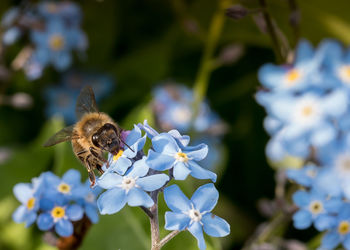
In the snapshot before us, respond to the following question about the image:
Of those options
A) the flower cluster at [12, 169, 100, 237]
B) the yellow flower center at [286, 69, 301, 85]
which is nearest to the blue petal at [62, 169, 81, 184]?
the flower cluster at [12, 169, 100, 237]

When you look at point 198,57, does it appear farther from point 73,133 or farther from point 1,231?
point 73,133

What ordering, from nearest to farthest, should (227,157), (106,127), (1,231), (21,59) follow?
1. (106,127)
2. (1,231)
3. (21,59)
4. (227,157)

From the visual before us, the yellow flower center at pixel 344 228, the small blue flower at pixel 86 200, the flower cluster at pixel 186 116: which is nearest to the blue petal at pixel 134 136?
the small blue flower at pixel 86 200

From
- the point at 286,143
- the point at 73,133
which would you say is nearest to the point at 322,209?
the point at 286,143

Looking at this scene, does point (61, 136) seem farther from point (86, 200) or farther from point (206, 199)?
point (206, 199)

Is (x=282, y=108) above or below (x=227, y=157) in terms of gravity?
above

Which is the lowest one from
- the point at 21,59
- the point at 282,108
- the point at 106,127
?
the point at 21,59

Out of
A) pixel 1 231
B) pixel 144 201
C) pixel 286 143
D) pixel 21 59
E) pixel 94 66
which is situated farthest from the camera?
pixel 94 66

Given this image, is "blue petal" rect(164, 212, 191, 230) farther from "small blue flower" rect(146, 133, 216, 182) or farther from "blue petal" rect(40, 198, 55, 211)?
"blue petal" rect(40, 198, 55, 211)
